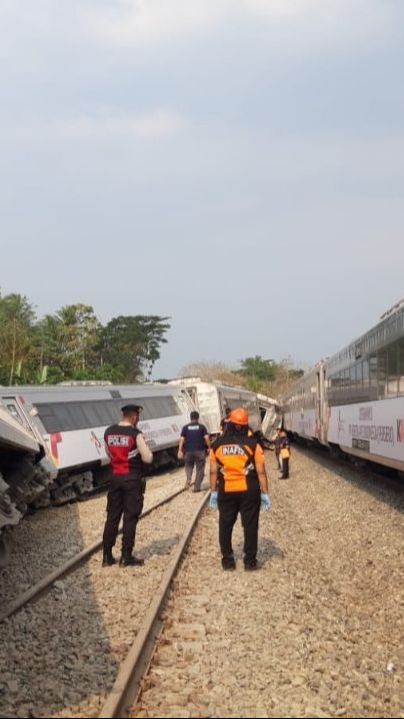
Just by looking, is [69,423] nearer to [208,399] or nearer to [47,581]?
[47,581]

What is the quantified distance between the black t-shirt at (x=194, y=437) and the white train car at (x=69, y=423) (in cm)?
273

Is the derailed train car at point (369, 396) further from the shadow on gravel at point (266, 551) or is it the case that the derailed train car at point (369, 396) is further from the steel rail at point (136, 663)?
the steel rail at point (136, 663)

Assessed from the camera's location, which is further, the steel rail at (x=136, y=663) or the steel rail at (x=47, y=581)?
the steel rail at (x=47, y=581)

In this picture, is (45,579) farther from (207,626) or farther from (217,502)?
(207,626)

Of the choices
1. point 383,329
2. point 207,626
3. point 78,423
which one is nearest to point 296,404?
point 78,423

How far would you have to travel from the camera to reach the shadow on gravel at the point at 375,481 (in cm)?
1661

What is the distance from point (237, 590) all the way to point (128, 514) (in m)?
1.84

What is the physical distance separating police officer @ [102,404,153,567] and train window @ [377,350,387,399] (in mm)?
6429

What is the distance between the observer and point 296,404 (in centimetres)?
3844

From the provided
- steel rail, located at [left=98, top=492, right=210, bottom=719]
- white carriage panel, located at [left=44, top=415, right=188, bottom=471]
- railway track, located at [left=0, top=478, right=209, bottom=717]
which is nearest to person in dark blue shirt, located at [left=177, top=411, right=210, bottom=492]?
white carriage panel, located at [left=44, top=415, right=188, bottom=471]

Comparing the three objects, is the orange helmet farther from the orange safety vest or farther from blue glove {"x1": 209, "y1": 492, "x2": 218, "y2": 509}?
blue glove {"x1": 209, "y1": 492, "x2": 218, "y2": 509}

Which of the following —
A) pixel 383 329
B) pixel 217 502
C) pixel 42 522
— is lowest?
pixel 42 522

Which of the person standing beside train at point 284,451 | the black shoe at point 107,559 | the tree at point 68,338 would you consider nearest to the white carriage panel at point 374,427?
the person standing beside train at point 284,451

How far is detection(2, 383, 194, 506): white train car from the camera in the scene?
55.6 ft
